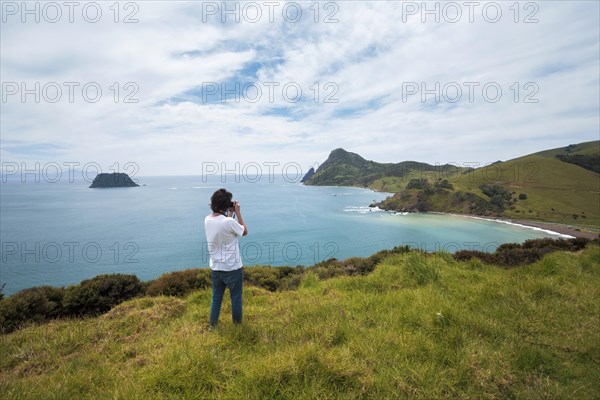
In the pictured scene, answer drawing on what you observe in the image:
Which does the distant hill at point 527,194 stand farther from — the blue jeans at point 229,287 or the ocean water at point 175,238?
the blue jeans at point 229,287

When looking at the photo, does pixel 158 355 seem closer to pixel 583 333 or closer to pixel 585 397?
pixel 585 397

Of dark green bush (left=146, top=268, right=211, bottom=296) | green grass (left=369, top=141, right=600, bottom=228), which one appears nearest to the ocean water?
green grass (left=369, top=141, right=600, bottom=228)

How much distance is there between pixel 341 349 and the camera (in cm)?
423

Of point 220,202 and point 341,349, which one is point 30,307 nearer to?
point 220,202

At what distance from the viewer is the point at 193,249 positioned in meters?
53.9

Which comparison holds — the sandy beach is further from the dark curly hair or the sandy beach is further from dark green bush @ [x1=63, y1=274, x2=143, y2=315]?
dark green bush @ [x1=63, y1=274, x2=143, y2=315]

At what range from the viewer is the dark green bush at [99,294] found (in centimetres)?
1009

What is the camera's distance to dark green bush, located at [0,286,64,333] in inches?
328

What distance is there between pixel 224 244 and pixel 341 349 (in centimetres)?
262

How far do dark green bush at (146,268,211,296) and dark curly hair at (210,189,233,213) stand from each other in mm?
6659

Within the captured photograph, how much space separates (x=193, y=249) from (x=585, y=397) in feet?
185

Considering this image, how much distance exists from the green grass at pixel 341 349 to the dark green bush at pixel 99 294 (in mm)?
3607

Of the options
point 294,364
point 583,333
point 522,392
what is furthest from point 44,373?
point 583,333

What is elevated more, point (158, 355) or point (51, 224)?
point (158, 355)
